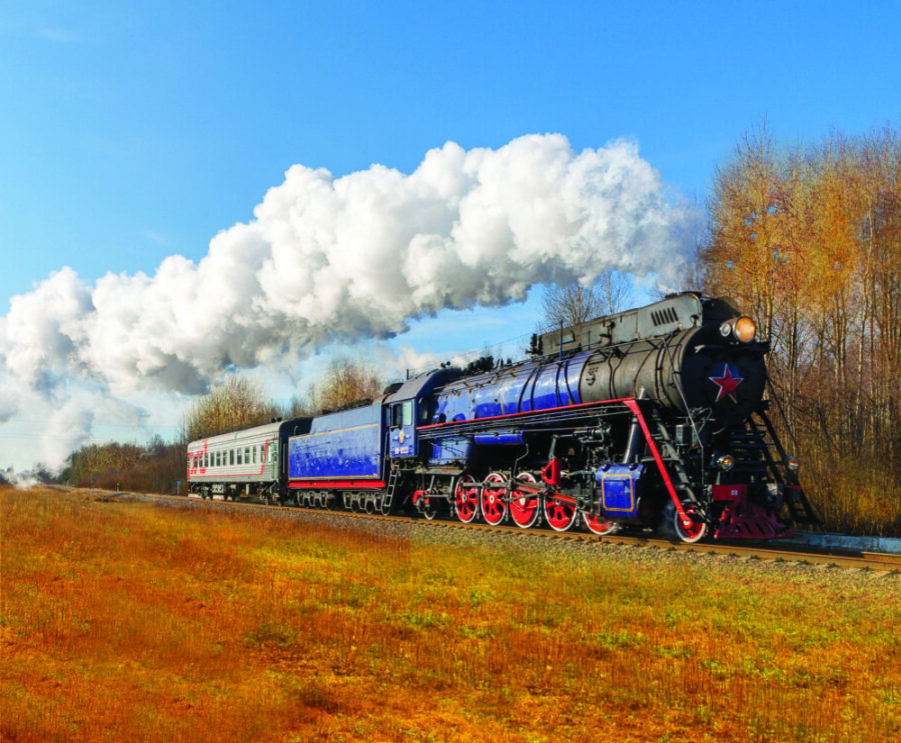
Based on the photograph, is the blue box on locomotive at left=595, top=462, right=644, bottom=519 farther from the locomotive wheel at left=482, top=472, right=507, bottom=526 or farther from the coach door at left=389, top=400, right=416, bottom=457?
the coach door at left=389, top=400, right=416, bottom=457

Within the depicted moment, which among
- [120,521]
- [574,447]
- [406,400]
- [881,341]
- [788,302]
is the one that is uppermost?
[788,302]

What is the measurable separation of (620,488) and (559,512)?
2336 mm

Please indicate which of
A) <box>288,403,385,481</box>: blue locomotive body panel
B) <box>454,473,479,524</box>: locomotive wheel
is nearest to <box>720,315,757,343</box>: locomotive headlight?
<box>454,473,479,524</box>: locomotive wheel

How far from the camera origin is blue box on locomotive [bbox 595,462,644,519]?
1102 centimetres

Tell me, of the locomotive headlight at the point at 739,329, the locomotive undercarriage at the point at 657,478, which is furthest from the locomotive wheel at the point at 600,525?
the locomotive headlight at the point at 739,329

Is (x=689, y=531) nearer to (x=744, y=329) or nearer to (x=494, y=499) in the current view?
(x=744, y=329)

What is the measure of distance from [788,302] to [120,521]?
2091 cm

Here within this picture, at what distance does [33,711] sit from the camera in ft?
14.8

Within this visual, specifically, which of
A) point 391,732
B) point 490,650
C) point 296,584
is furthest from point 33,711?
point 296,584

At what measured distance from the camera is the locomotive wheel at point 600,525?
12578 millimetres

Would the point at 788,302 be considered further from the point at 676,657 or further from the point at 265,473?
the point at 265,473

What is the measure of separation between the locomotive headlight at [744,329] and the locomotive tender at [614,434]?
24mm

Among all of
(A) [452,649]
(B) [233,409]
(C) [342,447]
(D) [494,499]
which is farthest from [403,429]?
(B) [233,409]

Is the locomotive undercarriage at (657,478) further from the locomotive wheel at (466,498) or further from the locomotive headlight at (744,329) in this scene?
the locomotive wheel at (466,498)
